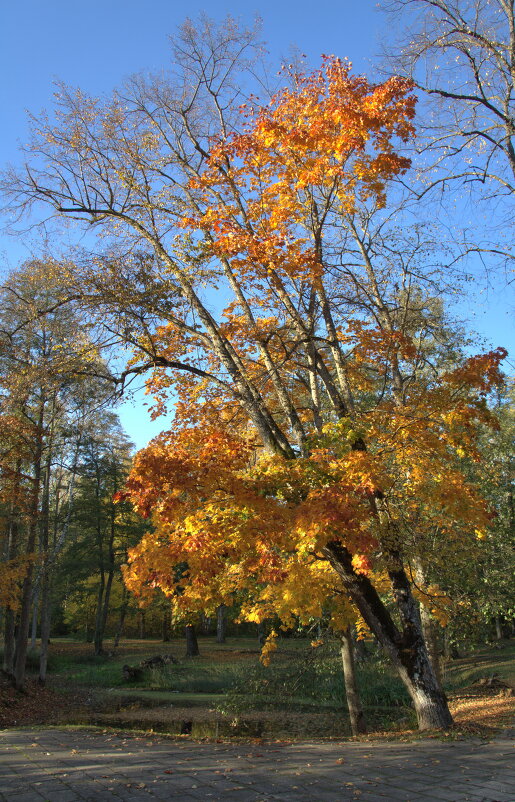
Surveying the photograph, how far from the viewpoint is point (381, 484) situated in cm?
723

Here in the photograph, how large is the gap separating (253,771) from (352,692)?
242 inches

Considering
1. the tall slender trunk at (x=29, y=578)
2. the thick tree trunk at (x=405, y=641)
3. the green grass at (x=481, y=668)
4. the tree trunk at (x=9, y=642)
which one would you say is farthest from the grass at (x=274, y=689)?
the tall slender trunk at (x=29, y=578)

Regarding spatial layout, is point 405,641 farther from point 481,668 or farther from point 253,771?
point 481,668

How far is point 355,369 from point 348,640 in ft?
18.0

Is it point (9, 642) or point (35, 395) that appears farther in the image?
point (9, 642)

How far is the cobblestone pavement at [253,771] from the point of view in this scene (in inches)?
170

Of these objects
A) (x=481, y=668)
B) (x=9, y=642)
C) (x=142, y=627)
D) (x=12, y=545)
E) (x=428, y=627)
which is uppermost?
(x=12, y=545)

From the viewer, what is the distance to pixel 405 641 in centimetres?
810

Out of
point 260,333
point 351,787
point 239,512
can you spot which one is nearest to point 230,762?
point 351,787

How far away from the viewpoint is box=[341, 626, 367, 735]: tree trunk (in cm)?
1032

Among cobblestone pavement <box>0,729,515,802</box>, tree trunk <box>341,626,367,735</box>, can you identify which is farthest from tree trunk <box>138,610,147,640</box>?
cobblestone pavement <box>0,729,515,802</box>

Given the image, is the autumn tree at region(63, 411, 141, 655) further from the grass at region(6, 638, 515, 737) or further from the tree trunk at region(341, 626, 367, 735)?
the tree trunk at region(341, 626, 367, 735)

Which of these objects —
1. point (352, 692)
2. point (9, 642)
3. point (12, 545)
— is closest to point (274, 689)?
point (352, 692)

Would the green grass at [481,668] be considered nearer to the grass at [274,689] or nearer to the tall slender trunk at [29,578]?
the grass at [274,689]
